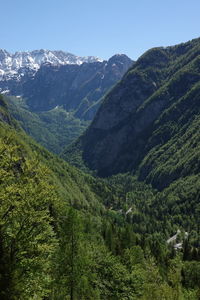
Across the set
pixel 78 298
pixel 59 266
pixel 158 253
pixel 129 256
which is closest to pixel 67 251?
pixel 59 266

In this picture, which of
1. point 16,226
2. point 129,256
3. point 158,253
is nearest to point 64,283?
point 16,226

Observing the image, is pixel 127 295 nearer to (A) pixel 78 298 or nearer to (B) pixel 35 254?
(A) pixel 78 298

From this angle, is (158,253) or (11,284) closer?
(11,284)

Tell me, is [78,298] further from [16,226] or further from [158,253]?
[158,253]

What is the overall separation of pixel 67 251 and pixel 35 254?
706 inches

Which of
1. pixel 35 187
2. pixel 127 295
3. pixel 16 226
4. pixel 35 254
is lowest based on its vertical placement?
pixel 127 295

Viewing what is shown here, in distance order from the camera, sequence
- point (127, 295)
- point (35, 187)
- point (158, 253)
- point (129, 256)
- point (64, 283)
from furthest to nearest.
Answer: point (158, 253), point (129, 256), point (127, 295), point (64, 283), point (35, 187)

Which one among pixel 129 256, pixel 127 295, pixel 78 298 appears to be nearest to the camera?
pixel 78 298

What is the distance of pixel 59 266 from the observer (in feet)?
173

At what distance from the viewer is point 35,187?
35281mm

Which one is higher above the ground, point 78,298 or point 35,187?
point 35,187

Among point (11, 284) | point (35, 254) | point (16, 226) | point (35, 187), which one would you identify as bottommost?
point (11, 284)

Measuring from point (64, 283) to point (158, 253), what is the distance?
109 meters

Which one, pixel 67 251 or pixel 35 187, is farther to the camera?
pixel 67 251
